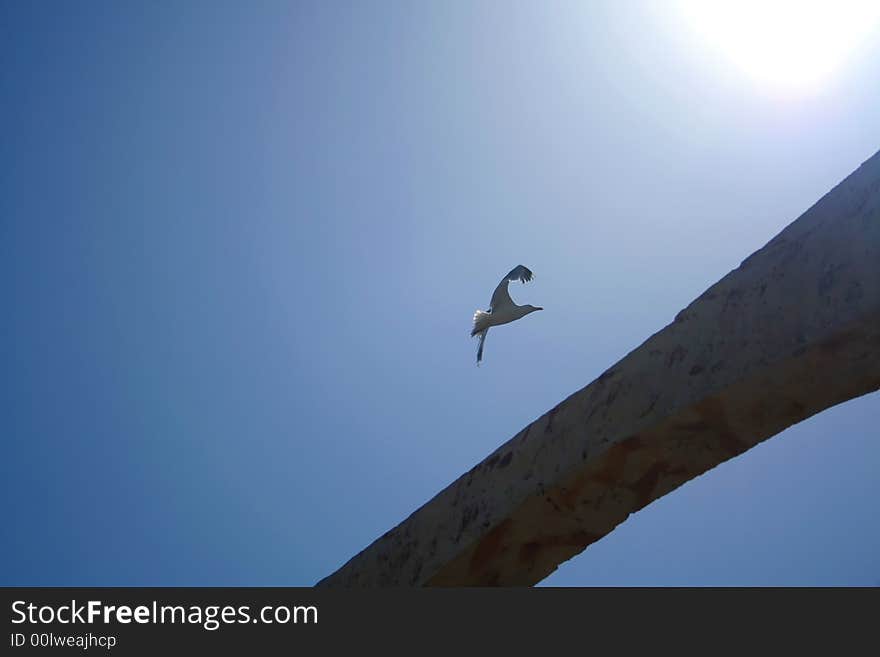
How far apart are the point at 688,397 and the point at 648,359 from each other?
31 cm

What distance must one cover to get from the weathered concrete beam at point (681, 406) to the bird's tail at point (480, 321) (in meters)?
4.59

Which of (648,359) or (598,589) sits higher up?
(648,359)

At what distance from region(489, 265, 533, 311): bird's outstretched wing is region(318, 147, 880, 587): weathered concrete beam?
439 centimetres

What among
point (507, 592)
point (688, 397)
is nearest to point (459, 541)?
point (507, 592)

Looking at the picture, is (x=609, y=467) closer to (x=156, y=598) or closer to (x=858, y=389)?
(x=858, y=389)

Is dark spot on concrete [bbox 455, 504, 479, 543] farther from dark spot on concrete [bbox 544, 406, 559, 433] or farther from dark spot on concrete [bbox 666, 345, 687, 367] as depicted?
dark spot on concrete [bbox 666, 345, 687, 367]

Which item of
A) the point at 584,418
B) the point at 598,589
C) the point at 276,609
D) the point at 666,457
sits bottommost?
the point at 598,589

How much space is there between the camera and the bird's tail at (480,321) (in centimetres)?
822

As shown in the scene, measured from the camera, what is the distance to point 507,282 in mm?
7879

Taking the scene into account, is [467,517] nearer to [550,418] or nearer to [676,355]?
[550,418]

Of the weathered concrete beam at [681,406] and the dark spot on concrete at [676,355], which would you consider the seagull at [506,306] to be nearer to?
the weathered concrete beam at [681,406]

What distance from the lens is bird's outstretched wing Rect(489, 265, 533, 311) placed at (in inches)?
311

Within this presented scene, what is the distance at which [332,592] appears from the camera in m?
3.24

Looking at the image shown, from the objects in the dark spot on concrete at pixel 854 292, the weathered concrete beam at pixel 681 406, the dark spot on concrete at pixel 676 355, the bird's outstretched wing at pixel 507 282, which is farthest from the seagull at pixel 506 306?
the dark spot on concrete at pixel 854 292
